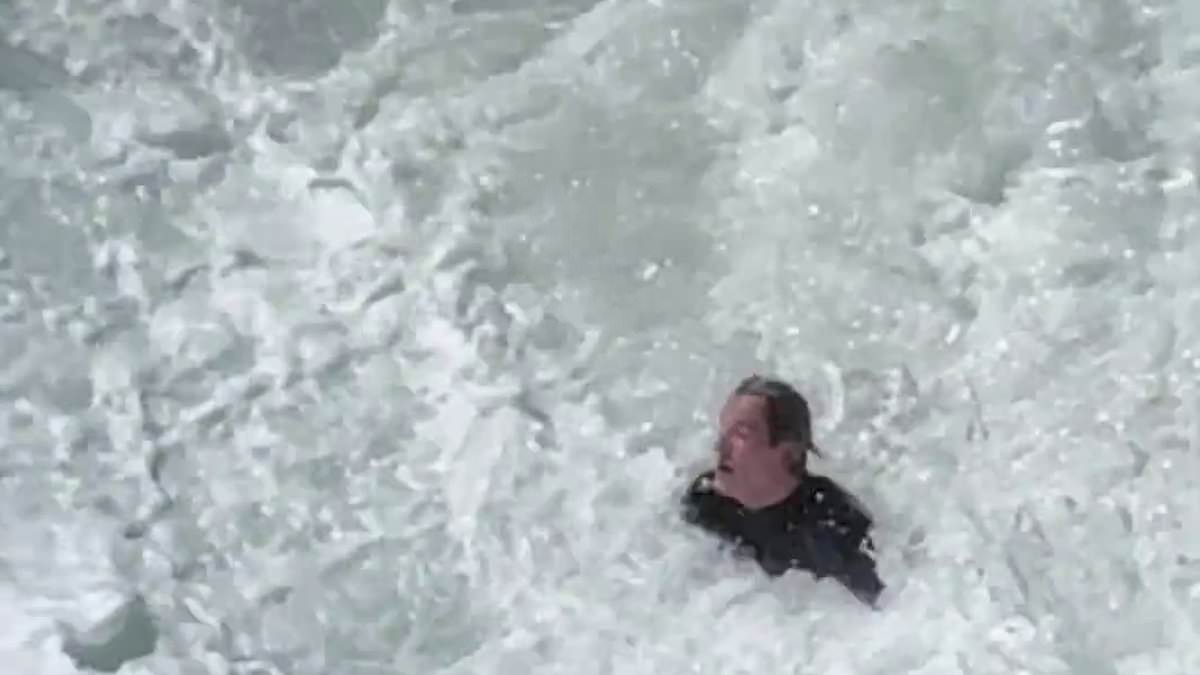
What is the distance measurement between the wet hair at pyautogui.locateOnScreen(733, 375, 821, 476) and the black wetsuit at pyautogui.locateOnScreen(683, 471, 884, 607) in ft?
0.14

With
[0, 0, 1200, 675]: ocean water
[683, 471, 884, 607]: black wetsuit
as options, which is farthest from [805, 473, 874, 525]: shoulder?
[0, 0, 1200, 675]: ocean water

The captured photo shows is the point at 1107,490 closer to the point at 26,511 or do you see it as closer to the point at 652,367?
the point at 652,367

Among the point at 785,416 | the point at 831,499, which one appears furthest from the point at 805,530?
the point at 785,416

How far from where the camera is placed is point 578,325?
2.32 m

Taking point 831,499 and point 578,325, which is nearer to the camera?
point 831,499

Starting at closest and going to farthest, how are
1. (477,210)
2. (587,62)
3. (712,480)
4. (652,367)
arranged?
1. (712,480)
2. (652,367)
3. (477,210)
4. (587,62)

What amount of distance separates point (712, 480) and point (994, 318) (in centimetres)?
52

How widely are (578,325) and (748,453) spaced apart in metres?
0.50

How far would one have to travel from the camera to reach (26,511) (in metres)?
2.05

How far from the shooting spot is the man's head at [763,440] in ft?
6.10

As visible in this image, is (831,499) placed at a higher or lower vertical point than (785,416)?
lower

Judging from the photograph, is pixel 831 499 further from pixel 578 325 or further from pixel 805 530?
pixel 578 325

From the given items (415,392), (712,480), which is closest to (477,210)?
(415,392)

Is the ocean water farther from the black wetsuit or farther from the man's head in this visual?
the man's head
